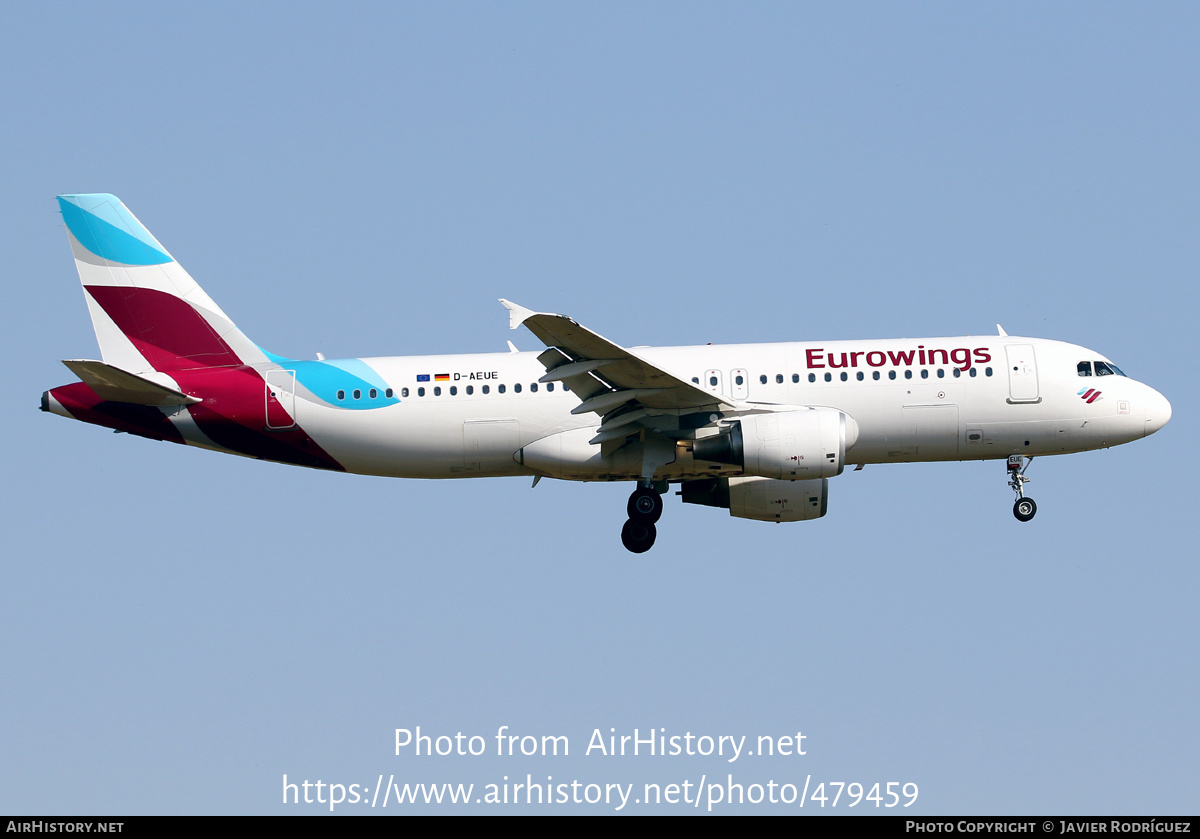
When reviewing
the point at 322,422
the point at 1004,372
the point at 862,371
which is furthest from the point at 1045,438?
the point at 322,422

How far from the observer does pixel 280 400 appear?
1359 inches

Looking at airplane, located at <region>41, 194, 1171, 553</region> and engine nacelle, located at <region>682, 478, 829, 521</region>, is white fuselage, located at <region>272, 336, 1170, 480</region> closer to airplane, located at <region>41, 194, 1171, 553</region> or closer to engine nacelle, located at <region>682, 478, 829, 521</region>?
airplane, located at <region>41, 194, 1171, 553</region>

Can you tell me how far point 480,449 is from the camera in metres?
34.1

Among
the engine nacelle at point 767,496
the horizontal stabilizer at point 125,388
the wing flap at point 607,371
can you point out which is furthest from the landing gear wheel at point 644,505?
the horizontal stabilizer at point 125,388

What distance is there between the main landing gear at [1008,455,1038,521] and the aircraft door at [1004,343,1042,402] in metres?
1.80

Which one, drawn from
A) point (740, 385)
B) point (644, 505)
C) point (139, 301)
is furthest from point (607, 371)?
point (139, 301)

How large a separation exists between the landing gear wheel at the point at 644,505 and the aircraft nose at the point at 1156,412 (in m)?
12.3

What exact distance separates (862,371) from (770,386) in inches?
88.2

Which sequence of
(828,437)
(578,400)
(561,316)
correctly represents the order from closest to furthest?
1. (561,316)
2. (828,437)
3. (578,400)

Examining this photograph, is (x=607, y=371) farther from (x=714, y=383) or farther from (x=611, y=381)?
(x=714, y=383)

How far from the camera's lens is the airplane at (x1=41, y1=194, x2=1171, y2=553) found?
Result: 33.7 metres

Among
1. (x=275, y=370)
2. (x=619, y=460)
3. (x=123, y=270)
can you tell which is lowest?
(x=619, y=460)

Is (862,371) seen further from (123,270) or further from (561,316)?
(123,270)

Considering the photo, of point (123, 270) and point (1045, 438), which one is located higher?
point (123, 270)
